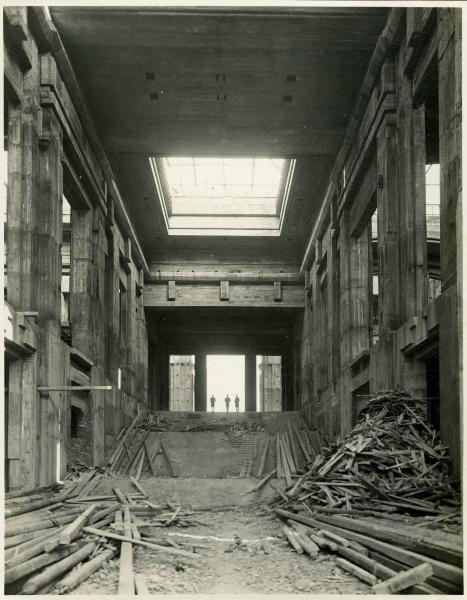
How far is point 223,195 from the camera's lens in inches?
1211

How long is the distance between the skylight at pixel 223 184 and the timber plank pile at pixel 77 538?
48.3 ft

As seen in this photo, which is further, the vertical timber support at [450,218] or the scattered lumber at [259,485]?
the scattered lumber at [259,485]

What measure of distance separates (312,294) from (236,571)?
2149 centimetres

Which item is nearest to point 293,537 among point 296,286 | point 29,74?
point 29,74

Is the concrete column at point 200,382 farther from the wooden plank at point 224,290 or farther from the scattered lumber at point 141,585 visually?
the scattered lumber at point 141,585

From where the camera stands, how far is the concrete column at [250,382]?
128ft

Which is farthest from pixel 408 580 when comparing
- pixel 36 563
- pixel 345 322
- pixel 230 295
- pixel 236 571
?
pixel 230 295

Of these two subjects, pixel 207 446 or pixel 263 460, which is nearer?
pixel 263 460

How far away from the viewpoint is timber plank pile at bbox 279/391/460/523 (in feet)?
36.2

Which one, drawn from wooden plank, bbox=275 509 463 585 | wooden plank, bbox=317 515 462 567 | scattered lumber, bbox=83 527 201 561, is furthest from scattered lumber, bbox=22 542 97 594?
wooden plank, bbox=317 515 462 567

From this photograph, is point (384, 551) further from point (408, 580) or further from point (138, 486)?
point (138, 486)

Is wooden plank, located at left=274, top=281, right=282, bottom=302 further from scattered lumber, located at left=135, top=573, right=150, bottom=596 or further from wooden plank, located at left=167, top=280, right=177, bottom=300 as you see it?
scattered lumber, located at left=135, top=573, right=150, bottom=596

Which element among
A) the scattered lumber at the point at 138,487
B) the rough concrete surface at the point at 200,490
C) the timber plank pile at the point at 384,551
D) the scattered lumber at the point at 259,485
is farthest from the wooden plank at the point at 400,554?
the scattered lumber at the point at 138,487

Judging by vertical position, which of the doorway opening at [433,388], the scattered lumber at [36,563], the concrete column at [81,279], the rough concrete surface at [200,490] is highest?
the concrete column at [81,279]
